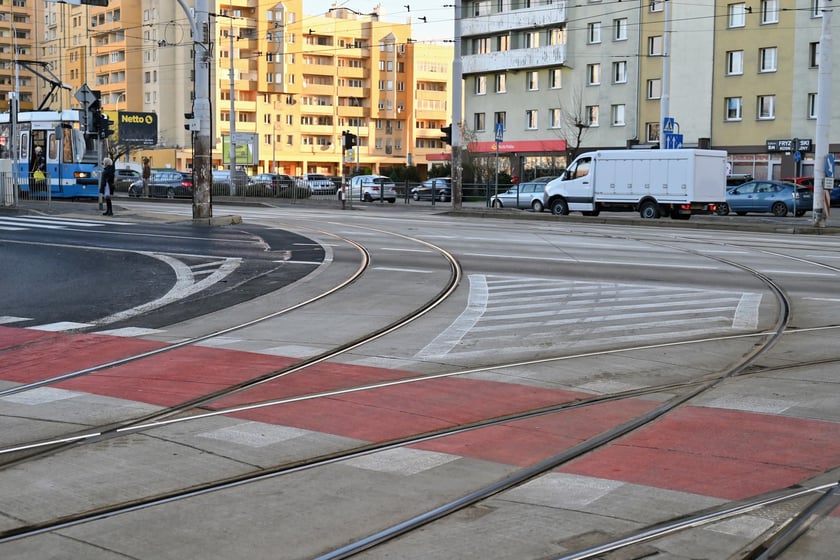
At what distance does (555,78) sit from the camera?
243ft

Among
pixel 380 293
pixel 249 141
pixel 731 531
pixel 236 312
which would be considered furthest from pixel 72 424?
pixel 249 141

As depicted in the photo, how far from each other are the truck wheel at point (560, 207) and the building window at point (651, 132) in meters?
29.4

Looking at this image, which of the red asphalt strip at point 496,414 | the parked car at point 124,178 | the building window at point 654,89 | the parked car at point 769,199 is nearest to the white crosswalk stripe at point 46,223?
the red asphalt strip at point 496,414

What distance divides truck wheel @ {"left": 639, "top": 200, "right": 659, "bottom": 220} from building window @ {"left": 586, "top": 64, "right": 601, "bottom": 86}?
35.7m

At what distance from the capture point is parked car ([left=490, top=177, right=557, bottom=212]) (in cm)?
4447

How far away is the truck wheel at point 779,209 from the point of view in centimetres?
4241

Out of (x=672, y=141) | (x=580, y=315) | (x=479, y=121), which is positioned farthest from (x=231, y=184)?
(x=580, y=315)

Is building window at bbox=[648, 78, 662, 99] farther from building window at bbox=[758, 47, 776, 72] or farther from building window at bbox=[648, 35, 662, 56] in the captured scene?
building window at bbox=[758, 47, 776, 72]

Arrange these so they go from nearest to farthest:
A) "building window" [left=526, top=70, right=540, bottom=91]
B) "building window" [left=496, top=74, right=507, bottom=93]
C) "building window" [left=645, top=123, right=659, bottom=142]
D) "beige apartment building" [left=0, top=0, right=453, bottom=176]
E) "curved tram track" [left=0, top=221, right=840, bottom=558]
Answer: "curved tram track" [left=0, top=221, right=840, bottom=558]
"building window" [left=645, top=123, right=659, bottom=142]
"building window" [left=526, top=70, right=540, bottom=91]
"building window" [left=496, top=74, right=507, bottom=93]
"beige apartment building" [left=0, top=0, right=453, bottom=176]

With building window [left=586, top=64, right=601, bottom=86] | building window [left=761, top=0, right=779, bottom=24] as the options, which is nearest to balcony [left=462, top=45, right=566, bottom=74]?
building window [left=586, top=64, right=601, bottom=86]

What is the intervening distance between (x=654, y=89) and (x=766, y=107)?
791 cm

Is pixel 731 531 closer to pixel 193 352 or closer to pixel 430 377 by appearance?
pixel 430 377

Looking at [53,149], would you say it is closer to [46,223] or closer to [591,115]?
[46,223]

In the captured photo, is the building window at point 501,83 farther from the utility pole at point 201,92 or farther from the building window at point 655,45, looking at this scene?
the utility pole at point 201,92
